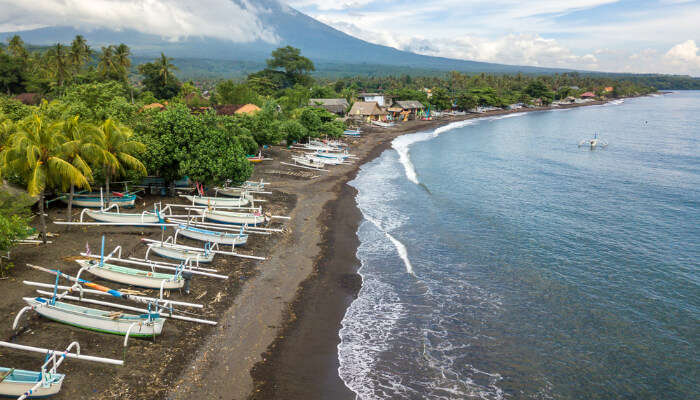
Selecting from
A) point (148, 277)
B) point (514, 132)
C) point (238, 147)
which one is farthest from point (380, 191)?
Result: point (514, 132)

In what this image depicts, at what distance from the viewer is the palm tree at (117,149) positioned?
842 inches

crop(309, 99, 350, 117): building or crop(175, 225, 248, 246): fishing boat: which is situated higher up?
crop(309, 99, 350, 117): building

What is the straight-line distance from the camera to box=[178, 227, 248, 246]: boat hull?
20.3 m

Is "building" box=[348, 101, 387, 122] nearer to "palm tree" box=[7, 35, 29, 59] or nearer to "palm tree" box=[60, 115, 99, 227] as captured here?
"palm tree" box=[7, 35, 29, 59]

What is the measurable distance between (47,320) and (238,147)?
613 inches

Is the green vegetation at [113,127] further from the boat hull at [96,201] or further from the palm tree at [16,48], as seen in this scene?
the boat hull at [96,201]

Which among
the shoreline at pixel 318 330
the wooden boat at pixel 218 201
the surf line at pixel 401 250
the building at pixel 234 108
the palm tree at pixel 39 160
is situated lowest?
the shoreline at pixel 318 330

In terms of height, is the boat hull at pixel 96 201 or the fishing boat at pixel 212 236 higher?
the boat hull at pixel 96 201

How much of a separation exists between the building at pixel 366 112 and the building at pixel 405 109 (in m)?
6.91

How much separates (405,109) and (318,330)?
84.9m

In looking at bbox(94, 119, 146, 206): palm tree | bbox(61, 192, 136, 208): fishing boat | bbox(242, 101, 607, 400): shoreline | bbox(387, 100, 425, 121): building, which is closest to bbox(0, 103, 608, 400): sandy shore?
bbox(242, 101, 607, 400): shoreline

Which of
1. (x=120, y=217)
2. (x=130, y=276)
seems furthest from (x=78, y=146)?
(x=130, y=276)

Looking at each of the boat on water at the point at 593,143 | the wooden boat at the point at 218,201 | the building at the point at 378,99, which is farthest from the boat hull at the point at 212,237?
the building at the point at 378,99

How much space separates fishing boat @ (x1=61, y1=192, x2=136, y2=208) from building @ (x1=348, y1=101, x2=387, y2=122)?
63153 mm
